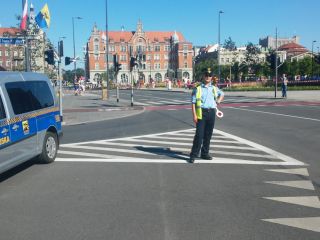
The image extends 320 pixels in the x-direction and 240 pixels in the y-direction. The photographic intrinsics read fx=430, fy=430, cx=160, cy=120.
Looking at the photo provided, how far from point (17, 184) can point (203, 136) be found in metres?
3.71

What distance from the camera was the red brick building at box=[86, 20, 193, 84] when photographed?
452 ft

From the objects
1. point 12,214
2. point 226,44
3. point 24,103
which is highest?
point 226,44

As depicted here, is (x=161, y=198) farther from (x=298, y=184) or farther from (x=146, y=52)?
(x=146, y=52)

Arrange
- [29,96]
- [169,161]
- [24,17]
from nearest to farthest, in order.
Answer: [29,96], [169,161], [24,17]

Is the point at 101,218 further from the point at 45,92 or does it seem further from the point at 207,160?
the point at 45,92

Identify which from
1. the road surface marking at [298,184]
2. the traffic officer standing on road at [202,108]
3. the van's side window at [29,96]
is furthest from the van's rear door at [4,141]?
the road surface marking at [298,184]

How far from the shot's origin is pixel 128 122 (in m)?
17.3

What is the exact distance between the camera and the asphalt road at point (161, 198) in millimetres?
4719

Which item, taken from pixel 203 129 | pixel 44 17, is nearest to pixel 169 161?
pixel 203 129

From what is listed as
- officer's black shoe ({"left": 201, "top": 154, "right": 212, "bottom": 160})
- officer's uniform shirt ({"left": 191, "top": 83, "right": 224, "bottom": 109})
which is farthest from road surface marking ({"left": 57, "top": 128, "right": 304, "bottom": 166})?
officer's uniform shirt ({"left": 191, "top": 83, "right": 224, "bottom": 109})

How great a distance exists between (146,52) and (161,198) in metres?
137

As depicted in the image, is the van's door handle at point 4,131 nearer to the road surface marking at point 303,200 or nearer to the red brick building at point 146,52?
the road surface marking at point 303,200

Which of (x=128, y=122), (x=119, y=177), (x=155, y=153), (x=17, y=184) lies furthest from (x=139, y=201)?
(x=128, y=122)

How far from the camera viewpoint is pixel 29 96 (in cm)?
812
